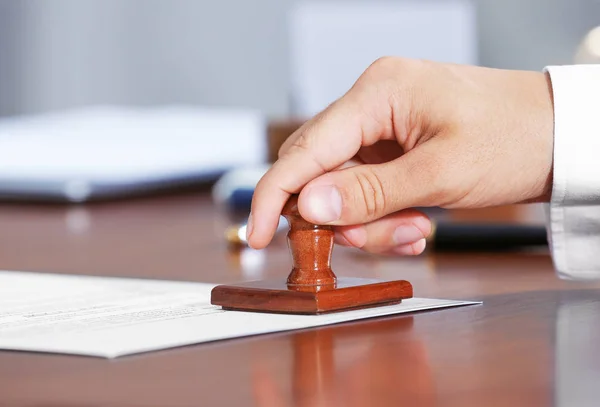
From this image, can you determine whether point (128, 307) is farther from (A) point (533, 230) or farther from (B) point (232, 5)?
(B) point (232, 5)

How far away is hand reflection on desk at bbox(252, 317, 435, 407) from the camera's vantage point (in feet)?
1.68

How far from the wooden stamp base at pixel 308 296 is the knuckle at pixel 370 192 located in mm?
62

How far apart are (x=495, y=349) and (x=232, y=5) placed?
3.69m

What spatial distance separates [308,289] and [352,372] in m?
0.18

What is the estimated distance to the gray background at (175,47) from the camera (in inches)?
150

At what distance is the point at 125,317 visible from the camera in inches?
28.6

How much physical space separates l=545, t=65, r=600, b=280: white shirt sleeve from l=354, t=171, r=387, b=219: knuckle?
0.15 meters

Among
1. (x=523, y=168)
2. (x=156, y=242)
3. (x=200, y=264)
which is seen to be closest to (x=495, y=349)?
(x=523, y=168)

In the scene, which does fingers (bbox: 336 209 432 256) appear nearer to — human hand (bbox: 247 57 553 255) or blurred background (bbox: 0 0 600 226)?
human hand (bbox: 247 57 553 255)

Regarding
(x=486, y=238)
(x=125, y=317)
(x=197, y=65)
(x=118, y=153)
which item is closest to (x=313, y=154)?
(x=125, y=317)

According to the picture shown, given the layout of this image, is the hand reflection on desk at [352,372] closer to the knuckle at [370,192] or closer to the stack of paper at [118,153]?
the knuckle at [370,192]

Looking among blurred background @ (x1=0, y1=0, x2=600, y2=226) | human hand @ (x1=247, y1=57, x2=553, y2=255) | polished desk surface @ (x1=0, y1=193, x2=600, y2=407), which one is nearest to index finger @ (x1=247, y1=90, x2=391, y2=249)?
human hand @ (x1=247, y1=57, x2=553, y2=255)

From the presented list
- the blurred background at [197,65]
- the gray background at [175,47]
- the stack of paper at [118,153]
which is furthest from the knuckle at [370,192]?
the gray background at [175,47]

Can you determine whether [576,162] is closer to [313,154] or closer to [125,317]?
[313,154]
